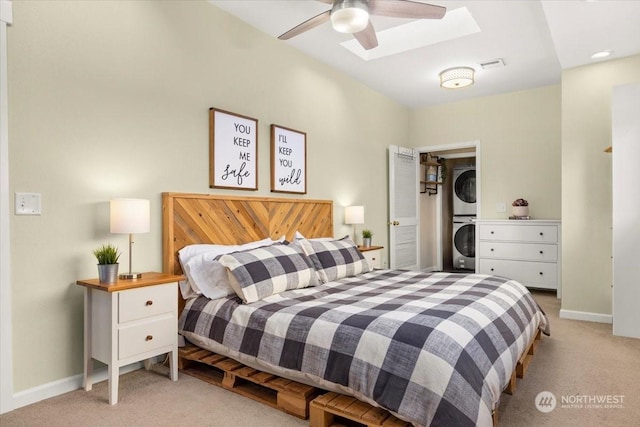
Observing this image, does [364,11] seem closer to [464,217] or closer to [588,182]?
[588,182]

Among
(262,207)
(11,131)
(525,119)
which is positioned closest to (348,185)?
(262,207)

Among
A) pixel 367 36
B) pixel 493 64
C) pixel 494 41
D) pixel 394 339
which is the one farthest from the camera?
pixel 493 64

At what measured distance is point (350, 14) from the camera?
2.27 m

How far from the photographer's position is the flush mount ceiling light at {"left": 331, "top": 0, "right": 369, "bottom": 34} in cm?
227

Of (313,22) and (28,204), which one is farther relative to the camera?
(313,22)

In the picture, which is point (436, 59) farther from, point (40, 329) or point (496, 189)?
point (40, 329)

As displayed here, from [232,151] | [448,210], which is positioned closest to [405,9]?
[232,151]

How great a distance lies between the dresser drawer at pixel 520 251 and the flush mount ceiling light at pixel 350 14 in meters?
3.78

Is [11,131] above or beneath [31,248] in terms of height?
above

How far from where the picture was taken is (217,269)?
2.60 m

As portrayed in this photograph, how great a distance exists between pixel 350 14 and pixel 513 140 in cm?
384

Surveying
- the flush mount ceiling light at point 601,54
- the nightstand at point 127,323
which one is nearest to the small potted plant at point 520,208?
the flush mount ceiling light at point 601,54

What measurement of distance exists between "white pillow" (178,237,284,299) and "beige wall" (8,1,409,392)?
0.72 ft

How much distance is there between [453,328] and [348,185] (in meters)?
3.03
